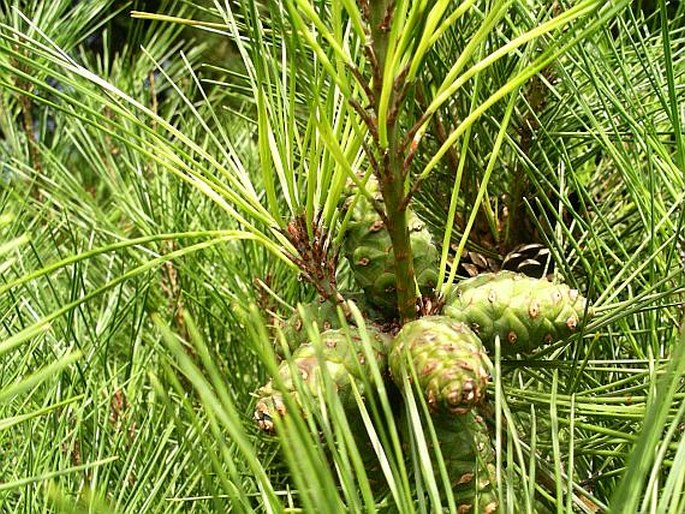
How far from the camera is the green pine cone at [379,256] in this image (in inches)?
16.3

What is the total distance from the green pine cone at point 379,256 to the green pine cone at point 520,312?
0.02 meters

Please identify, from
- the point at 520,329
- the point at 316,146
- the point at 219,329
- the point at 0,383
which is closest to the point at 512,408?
the point at 520,329

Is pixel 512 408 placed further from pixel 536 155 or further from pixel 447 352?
pixel 536 155

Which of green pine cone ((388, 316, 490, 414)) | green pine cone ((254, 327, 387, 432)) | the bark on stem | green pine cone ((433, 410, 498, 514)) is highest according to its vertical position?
the bark on stem

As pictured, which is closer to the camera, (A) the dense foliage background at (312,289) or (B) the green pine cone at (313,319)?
(A) the dense foliage background at (312,289)

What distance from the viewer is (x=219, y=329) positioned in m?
0.78

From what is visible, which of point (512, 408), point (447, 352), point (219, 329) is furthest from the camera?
point (219, 329)

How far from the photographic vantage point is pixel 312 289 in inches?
25.0

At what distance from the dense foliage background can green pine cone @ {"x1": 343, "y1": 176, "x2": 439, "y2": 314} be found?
19mm

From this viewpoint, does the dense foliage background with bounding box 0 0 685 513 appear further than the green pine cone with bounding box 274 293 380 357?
No

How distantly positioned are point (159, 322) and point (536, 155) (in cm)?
46

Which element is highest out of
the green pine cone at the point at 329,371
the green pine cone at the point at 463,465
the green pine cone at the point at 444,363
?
the green pine cone at the point at 444,363

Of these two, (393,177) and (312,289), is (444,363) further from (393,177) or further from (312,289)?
(312,289)

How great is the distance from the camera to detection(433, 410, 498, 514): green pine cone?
0.38 metres
